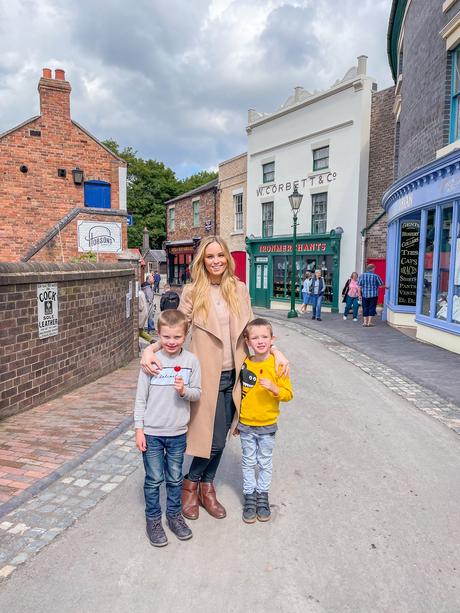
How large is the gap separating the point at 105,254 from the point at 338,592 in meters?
10.4

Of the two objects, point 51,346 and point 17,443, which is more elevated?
point 51,346

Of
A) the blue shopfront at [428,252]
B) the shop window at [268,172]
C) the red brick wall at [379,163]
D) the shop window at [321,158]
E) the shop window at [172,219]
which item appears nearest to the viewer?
the blue shopfront at [428,252]

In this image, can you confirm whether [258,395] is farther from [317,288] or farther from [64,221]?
[317,288]

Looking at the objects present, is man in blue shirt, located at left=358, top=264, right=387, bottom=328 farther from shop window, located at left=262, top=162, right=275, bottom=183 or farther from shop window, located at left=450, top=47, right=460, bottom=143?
shop window, located at left=262, top=162, right=275, bottom=183

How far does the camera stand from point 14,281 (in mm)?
5312

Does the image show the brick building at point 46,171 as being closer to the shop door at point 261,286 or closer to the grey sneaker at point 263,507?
the shop door at point 261,286

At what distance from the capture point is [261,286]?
23.5m

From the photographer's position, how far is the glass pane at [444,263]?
9.88 m

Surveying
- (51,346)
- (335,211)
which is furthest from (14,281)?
(335,211)

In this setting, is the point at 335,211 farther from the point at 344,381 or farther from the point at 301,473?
the point at 301,473

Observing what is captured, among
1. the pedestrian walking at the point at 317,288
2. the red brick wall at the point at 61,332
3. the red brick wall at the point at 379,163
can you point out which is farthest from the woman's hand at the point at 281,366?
the red brick wall at the point at 379,163

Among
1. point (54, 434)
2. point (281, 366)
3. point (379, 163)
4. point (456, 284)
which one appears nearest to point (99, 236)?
point (54, 434)

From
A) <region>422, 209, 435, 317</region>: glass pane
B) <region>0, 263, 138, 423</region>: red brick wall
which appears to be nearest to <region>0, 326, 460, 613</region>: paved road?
<region>0, 263, 138, 423</region>: red brick wall

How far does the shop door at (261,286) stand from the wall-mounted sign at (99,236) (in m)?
12.2
